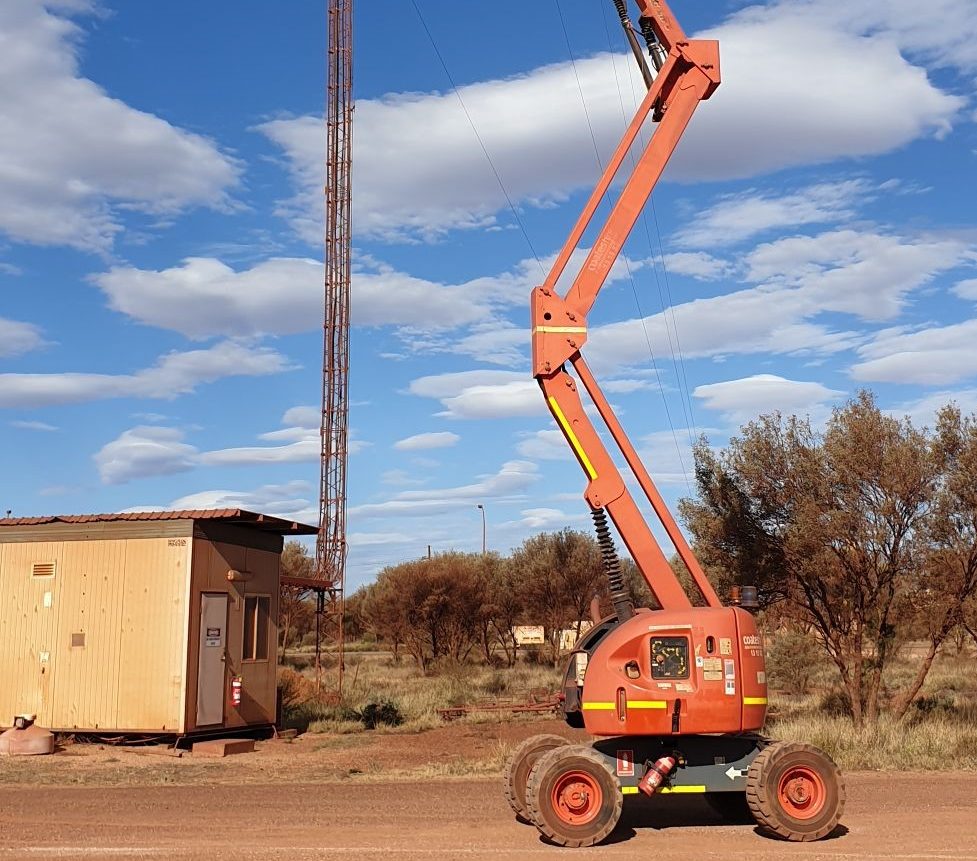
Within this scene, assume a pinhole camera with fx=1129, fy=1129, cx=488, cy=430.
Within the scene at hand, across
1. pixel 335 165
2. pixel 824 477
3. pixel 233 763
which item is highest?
pixel 335 165

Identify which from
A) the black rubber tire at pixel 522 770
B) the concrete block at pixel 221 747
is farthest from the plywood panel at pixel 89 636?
the black rubber tire at pixel 522 770

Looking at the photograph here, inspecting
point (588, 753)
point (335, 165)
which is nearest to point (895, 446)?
point (588, 753)

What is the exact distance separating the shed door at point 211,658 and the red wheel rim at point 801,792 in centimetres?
1209

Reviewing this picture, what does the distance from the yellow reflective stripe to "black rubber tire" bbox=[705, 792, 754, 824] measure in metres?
3.59

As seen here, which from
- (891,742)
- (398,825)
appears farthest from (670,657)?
(891,742)

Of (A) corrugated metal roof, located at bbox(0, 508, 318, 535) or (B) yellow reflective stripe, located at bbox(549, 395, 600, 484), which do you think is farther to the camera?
(A) corrugated metal roof, located at bbox(0, 508, 318, 535)

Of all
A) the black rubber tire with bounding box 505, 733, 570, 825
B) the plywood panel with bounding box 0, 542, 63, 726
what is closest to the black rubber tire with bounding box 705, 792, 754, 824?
the black rubber tire with bounding box 505, 733, 570, 825

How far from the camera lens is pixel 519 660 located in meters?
44.6

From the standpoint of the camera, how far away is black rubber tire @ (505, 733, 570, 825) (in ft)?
35.9

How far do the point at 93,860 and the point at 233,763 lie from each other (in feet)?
28.6

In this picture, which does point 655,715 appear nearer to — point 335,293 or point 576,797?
point 576,797

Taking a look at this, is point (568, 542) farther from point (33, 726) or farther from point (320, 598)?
point (33, 726)

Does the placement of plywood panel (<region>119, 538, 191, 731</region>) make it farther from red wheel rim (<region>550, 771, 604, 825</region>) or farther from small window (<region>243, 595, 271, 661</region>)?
red wheel rim (<region>550, 771, 604, 825</region>)

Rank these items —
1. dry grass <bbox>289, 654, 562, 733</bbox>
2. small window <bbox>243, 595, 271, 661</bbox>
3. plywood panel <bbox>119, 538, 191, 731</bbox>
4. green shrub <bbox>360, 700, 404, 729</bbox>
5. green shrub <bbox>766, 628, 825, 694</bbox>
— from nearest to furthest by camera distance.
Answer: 1. plywood panel <bbox>119, 538, 191, 731</bbox>
2. small window <bbox>243, 595, 271, 661</bbox>
3. green shrub <bbox>360, 700, 404, 729</bbox>
4. dry grass <bbox>289, 654, 562, 733</bbox>
5. green shrub <bbox>766, 628, 825, 694</bbox>
